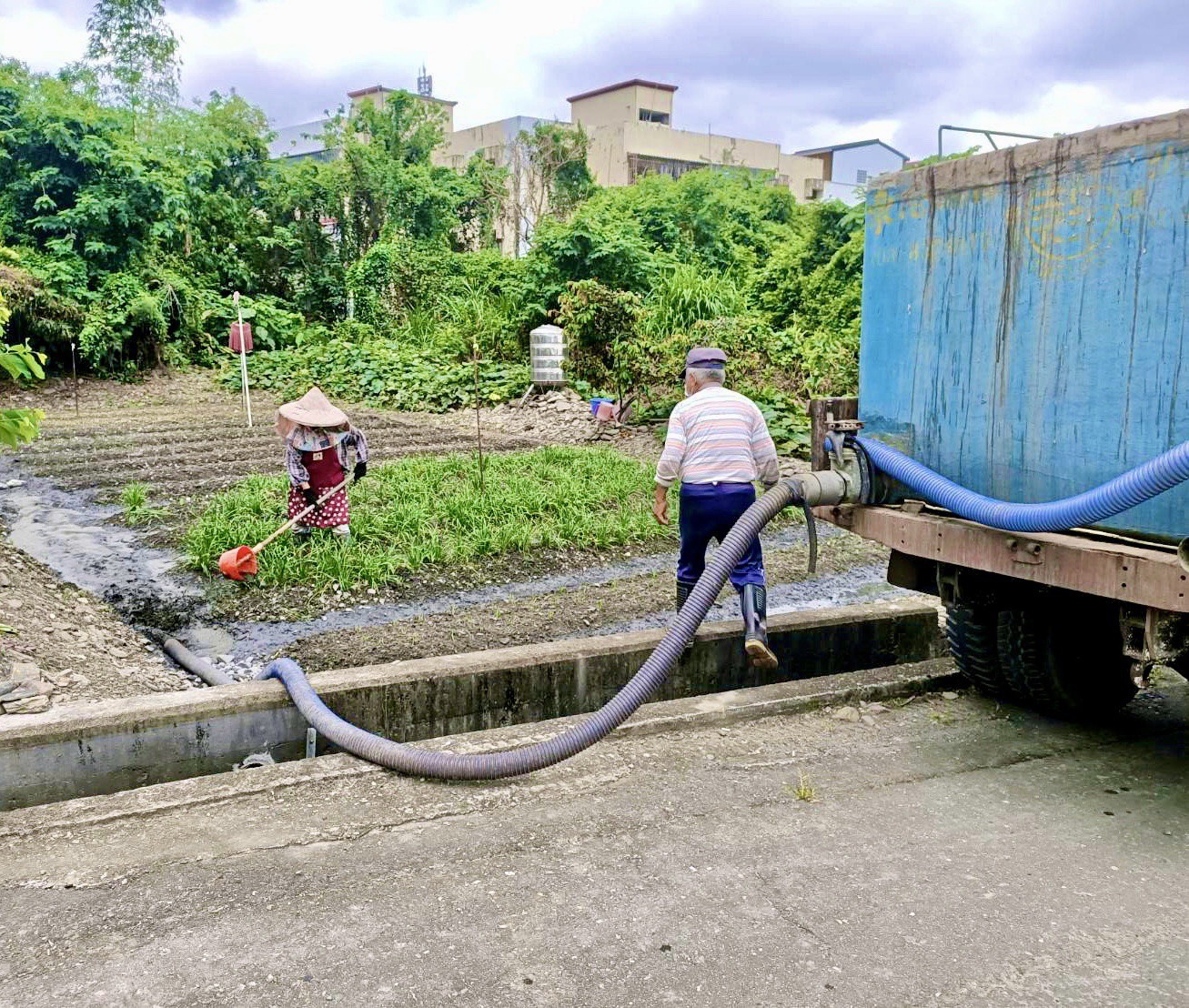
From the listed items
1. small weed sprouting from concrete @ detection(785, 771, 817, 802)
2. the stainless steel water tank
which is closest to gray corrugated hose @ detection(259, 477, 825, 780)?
small weed sprouting from concrete @ detection(785, 771, 817, 802)

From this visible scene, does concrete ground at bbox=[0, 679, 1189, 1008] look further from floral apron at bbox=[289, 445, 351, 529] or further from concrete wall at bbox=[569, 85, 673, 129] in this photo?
concrete wall at bbox=[569, 85, 673, 129]

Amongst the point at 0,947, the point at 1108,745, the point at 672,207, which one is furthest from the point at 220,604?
the point at 672,207

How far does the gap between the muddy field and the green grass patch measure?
18cm

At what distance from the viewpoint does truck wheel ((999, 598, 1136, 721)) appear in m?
4.39

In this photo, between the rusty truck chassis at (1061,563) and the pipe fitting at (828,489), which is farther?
the pipe fitting at (828,489)

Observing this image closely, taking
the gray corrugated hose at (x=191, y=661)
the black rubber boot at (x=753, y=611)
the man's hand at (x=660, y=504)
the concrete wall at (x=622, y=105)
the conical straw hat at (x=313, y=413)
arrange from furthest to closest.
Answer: the concrete wall at (x=622, y=105) < the conical straw hat at (x=313, y=413) < the gray corrugated hose at (x=191, y=661) < the man's hand at (x=660, y=504) < the black rubber boot at (x=753, y=611)

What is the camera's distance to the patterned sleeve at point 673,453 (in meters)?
5.22

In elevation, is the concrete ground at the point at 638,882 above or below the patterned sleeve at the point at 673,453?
below

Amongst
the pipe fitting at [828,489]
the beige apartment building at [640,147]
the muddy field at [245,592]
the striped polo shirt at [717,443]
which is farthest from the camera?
the beige apartment building at [640,147]

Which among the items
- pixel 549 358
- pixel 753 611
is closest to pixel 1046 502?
pixel 753 611

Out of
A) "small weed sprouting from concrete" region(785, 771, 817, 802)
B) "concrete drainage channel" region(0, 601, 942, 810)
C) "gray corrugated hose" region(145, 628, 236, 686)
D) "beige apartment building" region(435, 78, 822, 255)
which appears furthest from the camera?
"beige apartment building" region(435, 78, 822, 255)

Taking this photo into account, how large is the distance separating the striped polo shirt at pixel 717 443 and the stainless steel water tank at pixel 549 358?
1136 centimetres

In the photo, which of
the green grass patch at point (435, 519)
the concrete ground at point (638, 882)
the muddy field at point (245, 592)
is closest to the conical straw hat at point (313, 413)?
the green grass patch at point (435, 519)

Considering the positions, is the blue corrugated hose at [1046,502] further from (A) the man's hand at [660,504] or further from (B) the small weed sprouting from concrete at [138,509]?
(B) the small weed sprouting from concrete at [138,509]
